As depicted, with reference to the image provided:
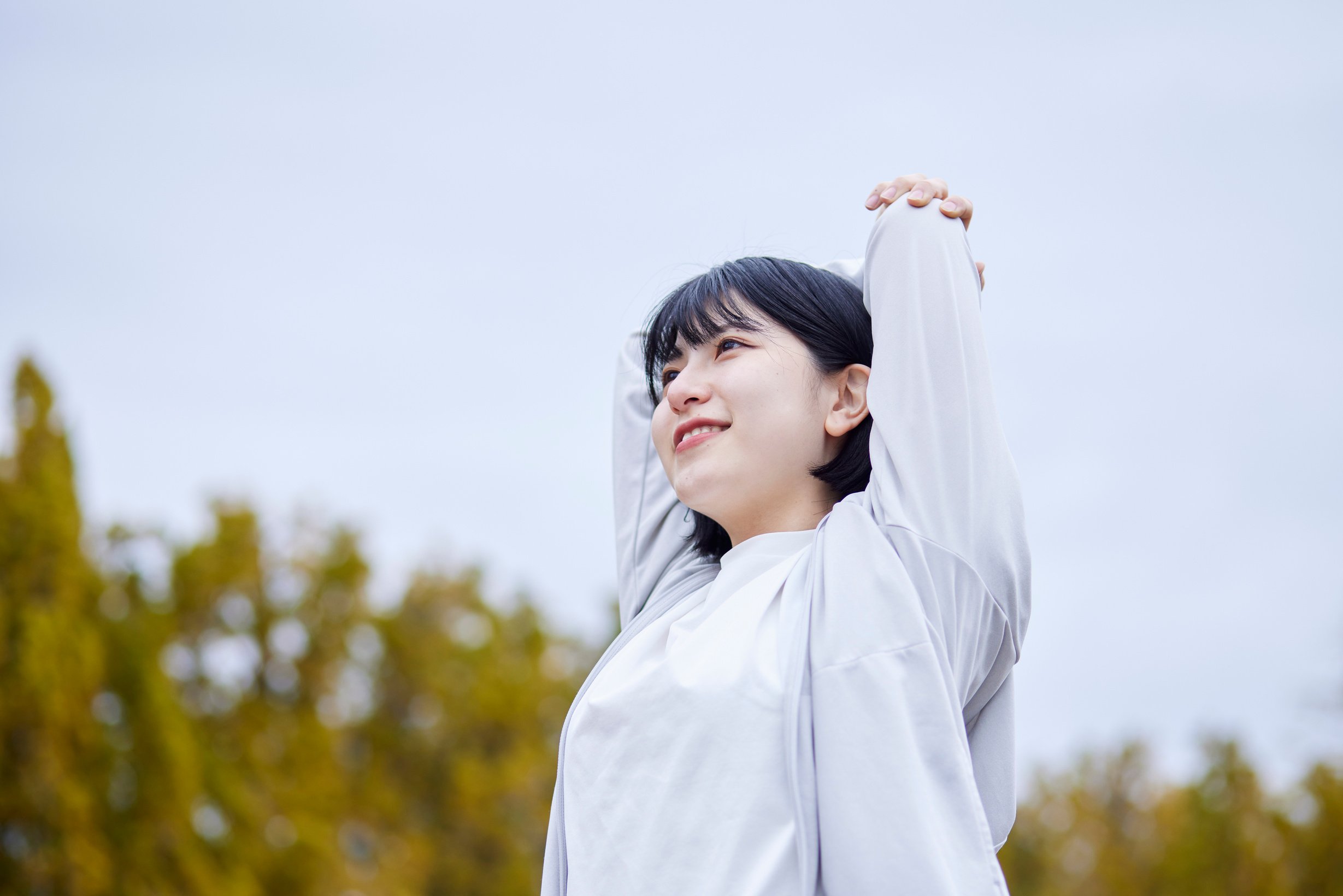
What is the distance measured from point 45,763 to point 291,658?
656 cm

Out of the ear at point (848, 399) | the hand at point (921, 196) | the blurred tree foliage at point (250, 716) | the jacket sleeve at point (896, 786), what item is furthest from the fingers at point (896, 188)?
the blurred tree foliage at point (250, 716)

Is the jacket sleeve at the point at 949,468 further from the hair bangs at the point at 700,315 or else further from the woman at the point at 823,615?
the hair bangs at the point at 700,315

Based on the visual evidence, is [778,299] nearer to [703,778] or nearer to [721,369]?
[721,369]

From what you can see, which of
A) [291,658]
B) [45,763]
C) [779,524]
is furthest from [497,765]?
[779,524]

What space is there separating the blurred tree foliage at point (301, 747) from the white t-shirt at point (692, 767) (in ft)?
29.9

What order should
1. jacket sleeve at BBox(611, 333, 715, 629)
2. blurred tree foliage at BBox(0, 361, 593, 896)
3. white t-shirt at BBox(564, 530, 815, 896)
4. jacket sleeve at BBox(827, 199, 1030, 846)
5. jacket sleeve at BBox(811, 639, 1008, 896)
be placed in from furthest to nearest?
blurred tree foliage at BBox(0, 361, 593, 896) < jacket sleeve at BBox(611, 333, 715, 629) < jacket sleeve at BBox(827, 199, 1030, 846) < white t-shirt at BBox(564, 530, 815, 896) < jacket sleeve at BBox(811, 639, 1008, 896)

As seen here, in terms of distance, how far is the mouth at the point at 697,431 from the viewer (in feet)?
6.16

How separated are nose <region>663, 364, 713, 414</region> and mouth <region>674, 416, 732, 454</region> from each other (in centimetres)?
3

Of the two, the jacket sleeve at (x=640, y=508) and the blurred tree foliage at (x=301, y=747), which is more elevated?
the jacket sleeve at (x=640, y=508)

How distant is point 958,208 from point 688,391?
49 cm

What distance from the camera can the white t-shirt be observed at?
1508mm

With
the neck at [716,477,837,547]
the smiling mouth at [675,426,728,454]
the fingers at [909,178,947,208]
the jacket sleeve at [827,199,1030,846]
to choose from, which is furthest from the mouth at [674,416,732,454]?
the fingers at [909,178,947,208]

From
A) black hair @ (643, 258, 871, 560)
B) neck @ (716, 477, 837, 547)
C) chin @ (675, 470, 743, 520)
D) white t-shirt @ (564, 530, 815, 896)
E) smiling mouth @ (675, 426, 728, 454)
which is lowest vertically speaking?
white t-shirt @ (564, 530, 815, 896)

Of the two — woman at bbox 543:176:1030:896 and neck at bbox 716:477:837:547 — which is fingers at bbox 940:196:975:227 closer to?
woman at bbox 543:176:1030:896
